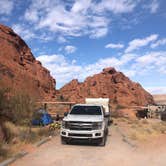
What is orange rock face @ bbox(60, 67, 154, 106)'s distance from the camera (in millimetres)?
59438

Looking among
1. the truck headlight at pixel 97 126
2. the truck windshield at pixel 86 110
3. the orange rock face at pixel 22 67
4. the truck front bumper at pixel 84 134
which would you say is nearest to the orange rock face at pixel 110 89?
the orange rock face at pixel 22 67

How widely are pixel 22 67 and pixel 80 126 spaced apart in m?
36.7

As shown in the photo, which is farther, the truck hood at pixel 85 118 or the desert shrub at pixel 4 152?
the truck hood at pixel 85 118

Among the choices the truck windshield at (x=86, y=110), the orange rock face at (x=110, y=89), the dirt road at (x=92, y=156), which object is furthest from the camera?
the orange rock face at (x=110, y=89)

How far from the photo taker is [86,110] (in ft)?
65.5

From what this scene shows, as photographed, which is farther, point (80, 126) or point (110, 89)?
point (110, 89)

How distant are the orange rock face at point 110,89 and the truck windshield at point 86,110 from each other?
123 feet

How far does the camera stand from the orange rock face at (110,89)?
195 ft

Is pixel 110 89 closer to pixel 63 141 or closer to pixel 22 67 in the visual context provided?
pixel 22 67

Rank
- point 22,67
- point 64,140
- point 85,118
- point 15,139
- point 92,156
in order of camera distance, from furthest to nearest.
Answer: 1. point 22,67
2. point 85,118
3. point 64,140
4. point 15,139
5. point 92,156

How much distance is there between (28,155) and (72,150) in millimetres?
2300

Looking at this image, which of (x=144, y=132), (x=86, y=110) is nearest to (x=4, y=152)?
(x=86, y=110)

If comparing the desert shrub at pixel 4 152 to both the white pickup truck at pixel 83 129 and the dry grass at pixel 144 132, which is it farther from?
the dry grass at pixel 144 132

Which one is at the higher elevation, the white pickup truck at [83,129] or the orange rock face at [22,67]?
the orange rock face at [22,67]
